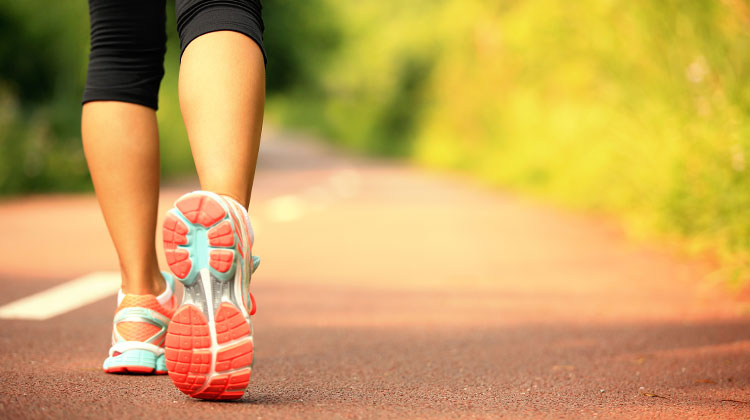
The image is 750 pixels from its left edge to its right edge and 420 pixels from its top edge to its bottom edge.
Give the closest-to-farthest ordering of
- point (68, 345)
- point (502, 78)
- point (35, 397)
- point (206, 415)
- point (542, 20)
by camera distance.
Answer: point (206, 415), point (35, 397), point (68, 345), point (542, 20), point (502, 78)

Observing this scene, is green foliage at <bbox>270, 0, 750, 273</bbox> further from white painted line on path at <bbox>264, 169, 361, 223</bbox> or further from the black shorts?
white painted line on path at <bbox>264, 169, 361, 223</bbox>

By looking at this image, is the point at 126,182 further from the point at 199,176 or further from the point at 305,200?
the point at 305,200

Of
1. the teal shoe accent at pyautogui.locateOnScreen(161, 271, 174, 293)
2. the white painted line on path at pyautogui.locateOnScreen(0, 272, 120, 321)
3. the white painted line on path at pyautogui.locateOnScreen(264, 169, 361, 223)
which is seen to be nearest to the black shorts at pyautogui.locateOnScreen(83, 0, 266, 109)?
the teal shoe accent at pyautogui.locateOnScreen(161, 271, 174, 293)

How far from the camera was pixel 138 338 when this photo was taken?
234cm

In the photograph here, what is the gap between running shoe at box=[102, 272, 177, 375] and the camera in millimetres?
2332

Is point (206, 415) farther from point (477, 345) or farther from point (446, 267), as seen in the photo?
point (446, 267)

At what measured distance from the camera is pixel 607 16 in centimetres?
702

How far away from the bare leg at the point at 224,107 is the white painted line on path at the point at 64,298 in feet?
5.27

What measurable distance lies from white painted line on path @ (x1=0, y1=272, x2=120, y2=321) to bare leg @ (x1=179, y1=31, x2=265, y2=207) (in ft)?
5.27

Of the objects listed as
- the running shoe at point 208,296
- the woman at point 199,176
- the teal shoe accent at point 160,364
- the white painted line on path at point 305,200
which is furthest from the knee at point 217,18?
the white painted line on path at point 305,200

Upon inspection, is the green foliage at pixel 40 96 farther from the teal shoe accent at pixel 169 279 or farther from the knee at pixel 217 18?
the knee at pixel 217 18

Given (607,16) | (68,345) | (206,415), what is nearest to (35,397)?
(206,415)

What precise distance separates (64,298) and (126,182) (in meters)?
1.69

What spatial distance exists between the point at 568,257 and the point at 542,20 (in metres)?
2.88
